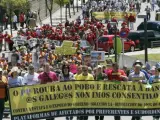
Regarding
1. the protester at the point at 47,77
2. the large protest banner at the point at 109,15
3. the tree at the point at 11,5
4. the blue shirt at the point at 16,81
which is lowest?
the large protest banner at the point at 109,15

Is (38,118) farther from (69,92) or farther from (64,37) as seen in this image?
(64,37)

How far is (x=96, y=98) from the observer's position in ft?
55.6

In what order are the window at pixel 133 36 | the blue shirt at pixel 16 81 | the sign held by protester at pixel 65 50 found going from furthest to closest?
the window at pixel 133 36, the sign held by protester at pixel 65 50, the blue shirt at pixel 16 81

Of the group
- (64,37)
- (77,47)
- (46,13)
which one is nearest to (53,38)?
(64,37)

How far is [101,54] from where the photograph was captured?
27.7m

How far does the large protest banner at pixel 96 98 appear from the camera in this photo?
16.9 m

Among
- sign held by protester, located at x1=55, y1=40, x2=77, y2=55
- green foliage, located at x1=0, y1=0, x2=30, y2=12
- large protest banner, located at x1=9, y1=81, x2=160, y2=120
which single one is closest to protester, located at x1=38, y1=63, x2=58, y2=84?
large protest banner, located at x1=9, y1=81, x2=160, y2=120

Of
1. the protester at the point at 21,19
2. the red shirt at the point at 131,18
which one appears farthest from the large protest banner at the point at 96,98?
the protester at the point at 21,19

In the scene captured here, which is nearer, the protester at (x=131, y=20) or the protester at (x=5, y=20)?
the protester at (x=131, y=20)

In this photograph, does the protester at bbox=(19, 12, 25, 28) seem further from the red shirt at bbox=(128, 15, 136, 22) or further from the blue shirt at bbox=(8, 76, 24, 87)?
the blue shirt at bbox=(8, 76, 24, 87)

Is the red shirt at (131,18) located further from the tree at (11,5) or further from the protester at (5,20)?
the protester at (5,20)

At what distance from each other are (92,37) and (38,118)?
817 inches

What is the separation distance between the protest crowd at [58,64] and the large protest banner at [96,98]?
21 centimetres

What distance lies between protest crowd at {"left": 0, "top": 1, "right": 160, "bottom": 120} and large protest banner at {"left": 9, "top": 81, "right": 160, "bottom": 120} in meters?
0.21
